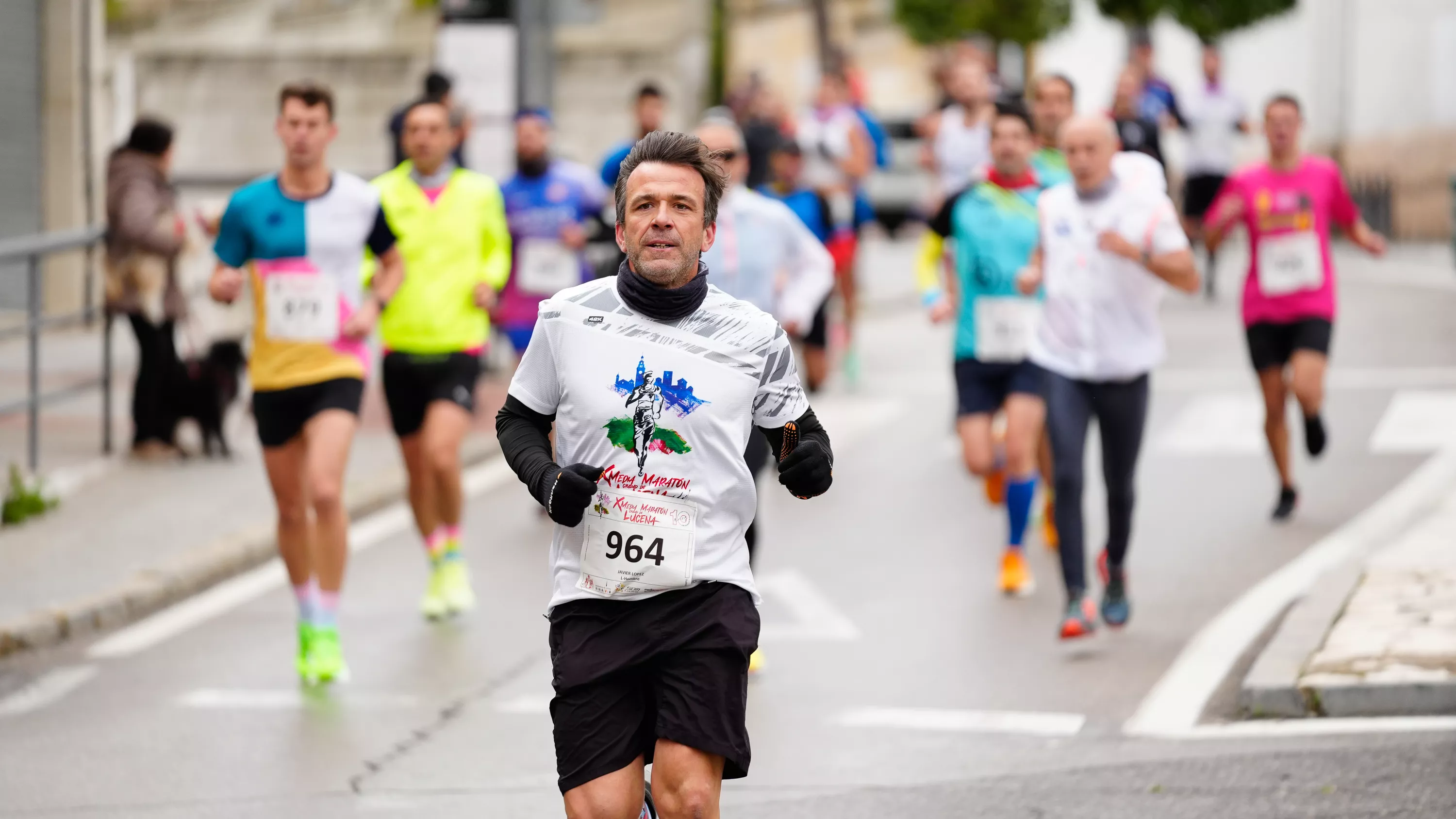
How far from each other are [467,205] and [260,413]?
160cm

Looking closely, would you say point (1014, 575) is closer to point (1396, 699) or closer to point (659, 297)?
point (1396, 699)

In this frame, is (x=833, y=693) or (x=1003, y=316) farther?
(x=1003, y=316)

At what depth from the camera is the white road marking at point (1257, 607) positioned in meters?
7.50

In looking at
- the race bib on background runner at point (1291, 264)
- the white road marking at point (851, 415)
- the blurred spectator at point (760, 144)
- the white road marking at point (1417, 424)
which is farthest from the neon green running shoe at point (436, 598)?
the blurred spectator at point (760, 144)

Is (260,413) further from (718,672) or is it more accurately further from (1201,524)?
(1201,524)

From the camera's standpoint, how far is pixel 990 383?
988 centimetres

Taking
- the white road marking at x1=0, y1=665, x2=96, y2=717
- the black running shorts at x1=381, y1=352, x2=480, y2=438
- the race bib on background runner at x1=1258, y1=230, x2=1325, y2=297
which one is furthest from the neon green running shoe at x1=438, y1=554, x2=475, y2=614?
the race bib on background runner at x1=1258, y1=230, x2=1325, y2=297

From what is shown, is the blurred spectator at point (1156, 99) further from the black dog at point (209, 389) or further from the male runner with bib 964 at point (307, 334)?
the male runner with bib 964 at point (307, 334)

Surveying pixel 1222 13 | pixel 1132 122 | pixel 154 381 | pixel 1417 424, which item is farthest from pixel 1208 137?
pixel 1222 13

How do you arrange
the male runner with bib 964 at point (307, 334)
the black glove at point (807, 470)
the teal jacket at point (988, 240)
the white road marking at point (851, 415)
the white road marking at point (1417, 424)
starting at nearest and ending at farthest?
the black glove at point (807, 470) → the male runner with bib 964 at point (307, 334) → the teal jacket at point (988, 240) → the white road marking at point (1417, 424) → the white road marking at point (851, 415)

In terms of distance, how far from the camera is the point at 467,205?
9352 mm

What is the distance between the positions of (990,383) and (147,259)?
5095 millimetres

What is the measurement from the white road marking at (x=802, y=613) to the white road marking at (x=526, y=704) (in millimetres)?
1149

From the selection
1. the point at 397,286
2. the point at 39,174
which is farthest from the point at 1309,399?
the point at 39,174
